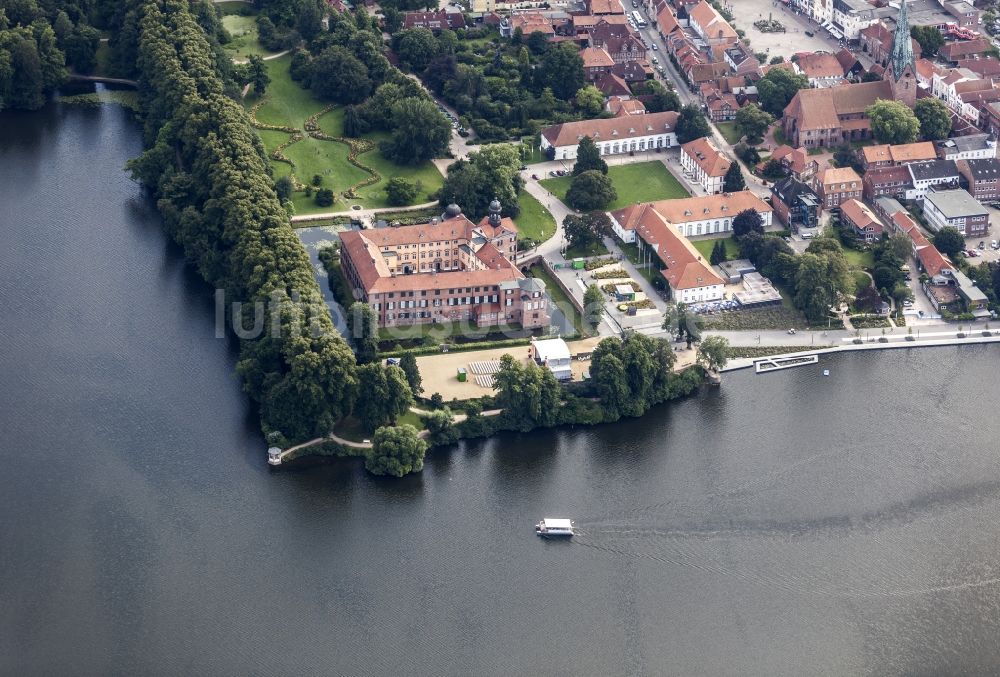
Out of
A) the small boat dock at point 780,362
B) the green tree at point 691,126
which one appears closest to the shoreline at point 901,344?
the small boat dock at point 780,362

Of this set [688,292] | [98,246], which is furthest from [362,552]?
[98,246]

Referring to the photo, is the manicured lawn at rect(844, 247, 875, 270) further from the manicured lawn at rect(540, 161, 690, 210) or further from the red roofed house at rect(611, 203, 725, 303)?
the manicured lawn at rect(540, 161, 690, 210)

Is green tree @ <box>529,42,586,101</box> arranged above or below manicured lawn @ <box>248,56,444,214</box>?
above

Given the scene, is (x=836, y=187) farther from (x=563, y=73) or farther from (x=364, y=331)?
(x=364, y=331)

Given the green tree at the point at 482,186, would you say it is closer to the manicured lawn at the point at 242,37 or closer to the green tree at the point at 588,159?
the green tree at the point at 588,159

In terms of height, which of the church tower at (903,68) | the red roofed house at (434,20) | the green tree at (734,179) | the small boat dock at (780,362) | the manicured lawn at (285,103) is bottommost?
the manicured lawn at (285,103)

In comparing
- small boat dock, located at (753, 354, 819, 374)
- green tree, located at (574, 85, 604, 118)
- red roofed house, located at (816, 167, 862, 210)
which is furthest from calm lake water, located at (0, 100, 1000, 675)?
green tree, located at (574, 85, 604, 118)

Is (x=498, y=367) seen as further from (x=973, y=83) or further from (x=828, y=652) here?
(x=973, y=83)
